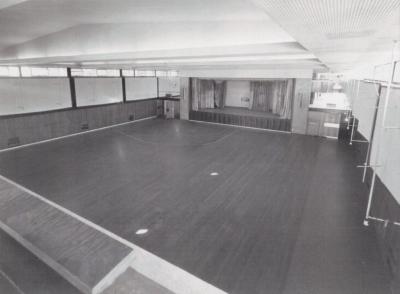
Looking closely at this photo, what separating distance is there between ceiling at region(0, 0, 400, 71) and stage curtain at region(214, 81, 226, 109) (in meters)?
10.0

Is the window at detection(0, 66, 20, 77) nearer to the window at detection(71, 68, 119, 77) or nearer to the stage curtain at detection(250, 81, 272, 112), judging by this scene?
the window at detection(71, 68, 119, 77)

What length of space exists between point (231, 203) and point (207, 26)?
304 cm

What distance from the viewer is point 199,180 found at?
19.1 feet

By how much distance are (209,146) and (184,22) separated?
17.6ft

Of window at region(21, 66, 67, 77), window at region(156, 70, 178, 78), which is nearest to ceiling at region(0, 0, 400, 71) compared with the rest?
window at region(21, 66, 67, 77)

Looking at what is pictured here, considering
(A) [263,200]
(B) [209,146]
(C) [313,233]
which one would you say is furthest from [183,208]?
(B) [209,146]

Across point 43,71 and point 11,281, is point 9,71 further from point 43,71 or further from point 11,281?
point 11,281

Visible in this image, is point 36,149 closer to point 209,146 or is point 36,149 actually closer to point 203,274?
point 209,146

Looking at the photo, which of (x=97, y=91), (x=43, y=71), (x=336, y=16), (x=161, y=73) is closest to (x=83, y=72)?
(x=97, y=91)

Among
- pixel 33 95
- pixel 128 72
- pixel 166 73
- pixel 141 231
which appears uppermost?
pixel 166 73

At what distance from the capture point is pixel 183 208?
4.60m

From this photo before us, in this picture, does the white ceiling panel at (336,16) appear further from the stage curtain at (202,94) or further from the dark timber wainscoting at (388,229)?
the stage curtain at (202,94)

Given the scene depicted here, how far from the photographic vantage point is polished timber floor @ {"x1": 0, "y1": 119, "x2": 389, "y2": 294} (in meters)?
3.12

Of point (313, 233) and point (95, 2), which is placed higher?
point (95, 2)
